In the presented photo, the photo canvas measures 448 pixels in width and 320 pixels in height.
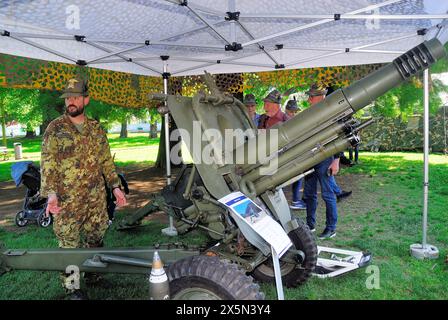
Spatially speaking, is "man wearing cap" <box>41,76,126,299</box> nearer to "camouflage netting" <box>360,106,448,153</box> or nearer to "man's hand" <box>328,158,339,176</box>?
"man's hand" <box>328,158,339,176</box>

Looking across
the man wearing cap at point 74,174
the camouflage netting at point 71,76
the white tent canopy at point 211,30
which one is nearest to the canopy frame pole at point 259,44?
the white tent canopy at point 211,30

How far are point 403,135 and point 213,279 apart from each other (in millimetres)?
17673

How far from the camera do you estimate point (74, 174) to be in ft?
12.0

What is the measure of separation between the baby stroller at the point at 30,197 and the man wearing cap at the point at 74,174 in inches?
105

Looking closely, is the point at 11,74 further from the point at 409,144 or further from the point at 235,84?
the point at 409,144

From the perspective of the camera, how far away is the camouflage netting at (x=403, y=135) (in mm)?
16438

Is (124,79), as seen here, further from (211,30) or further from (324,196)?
(324,196)

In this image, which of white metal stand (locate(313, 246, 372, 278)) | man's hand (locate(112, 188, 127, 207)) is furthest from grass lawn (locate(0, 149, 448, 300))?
man's hand (locate(112, 188, 127, 207))

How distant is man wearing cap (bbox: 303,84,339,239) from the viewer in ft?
16.8

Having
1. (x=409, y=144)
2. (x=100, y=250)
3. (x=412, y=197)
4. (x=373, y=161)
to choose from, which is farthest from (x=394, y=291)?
(x=409, y=144)

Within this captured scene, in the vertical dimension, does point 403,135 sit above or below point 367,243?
above

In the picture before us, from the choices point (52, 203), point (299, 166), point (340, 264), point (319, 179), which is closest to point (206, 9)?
point (299, 166)

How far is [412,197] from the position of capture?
317 inches

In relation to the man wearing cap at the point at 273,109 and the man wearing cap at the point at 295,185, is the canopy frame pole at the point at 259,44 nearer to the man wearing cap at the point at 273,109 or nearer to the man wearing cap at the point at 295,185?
the man wearing cap at the point at 273,109
